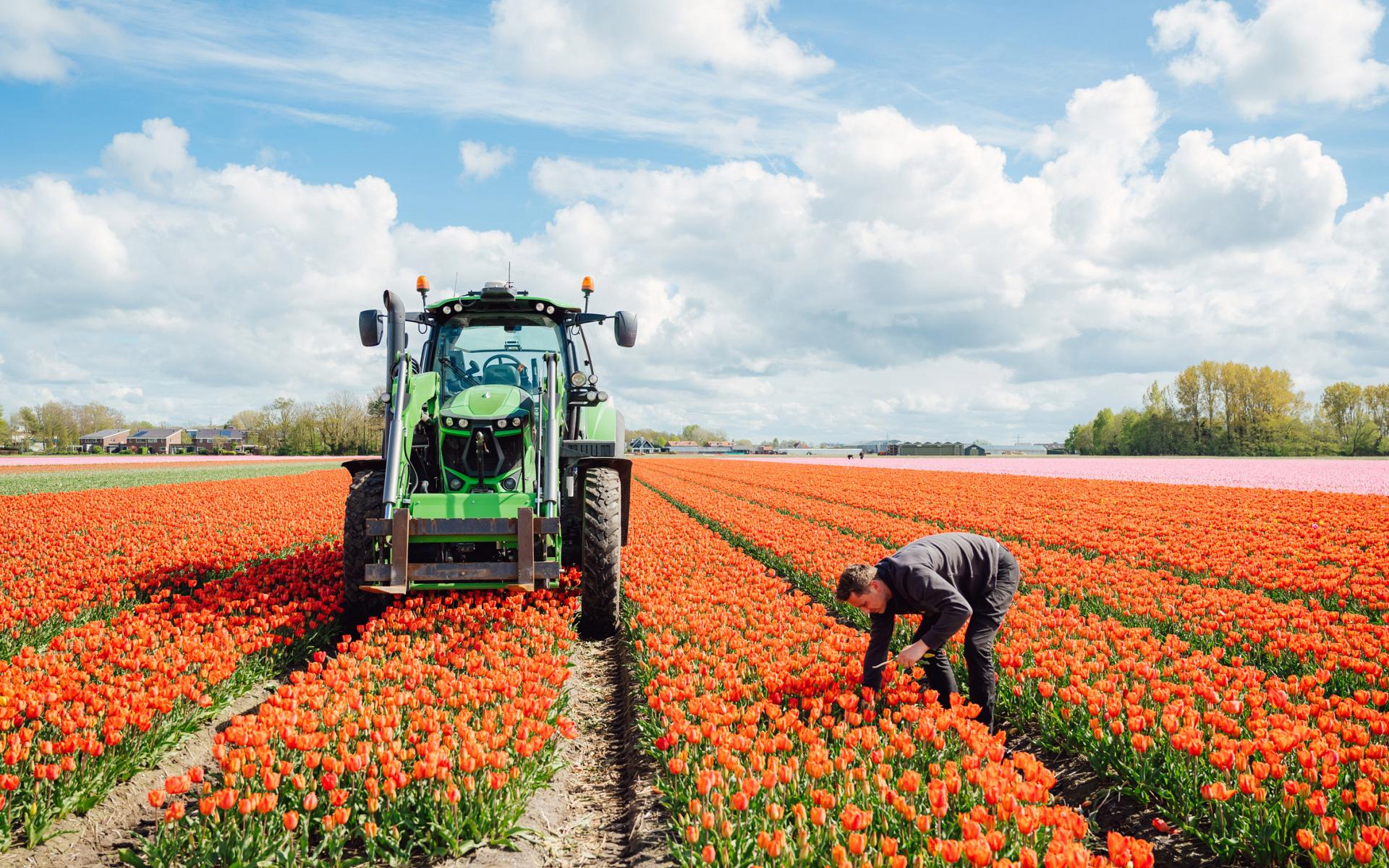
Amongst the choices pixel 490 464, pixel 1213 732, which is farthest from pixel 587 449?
pixel 1213 732

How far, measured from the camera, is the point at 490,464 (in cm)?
794

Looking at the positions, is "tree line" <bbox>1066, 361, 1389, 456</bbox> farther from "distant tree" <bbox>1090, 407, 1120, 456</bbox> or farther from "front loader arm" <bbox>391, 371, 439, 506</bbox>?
"front loader arm" <bbox>391, 371, 439, 506</bbox>

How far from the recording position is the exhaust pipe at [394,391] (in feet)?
22.7

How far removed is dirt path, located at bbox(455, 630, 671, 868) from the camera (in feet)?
13.0

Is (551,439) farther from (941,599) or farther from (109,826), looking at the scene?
(109,826)

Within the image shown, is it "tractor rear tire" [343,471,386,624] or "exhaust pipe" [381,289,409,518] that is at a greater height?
"exhaust pipe" [381,289,409,518]

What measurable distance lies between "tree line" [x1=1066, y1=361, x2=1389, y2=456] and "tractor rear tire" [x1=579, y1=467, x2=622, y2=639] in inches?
3654

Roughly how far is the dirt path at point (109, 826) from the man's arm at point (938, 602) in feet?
14.4

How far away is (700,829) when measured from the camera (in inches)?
145

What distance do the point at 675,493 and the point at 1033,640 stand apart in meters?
19.3

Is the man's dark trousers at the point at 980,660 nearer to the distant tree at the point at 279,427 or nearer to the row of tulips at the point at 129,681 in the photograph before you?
the row of tulips at the point at 129,681

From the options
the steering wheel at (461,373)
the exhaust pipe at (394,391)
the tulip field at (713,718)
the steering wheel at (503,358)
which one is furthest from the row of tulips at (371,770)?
the steering wheel at (503,358)

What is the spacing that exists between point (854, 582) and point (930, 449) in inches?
4633

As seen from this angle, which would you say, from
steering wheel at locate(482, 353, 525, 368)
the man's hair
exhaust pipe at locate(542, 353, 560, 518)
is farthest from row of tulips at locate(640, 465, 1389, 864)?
steering wheel at locate(482, 353, 525, 368)
